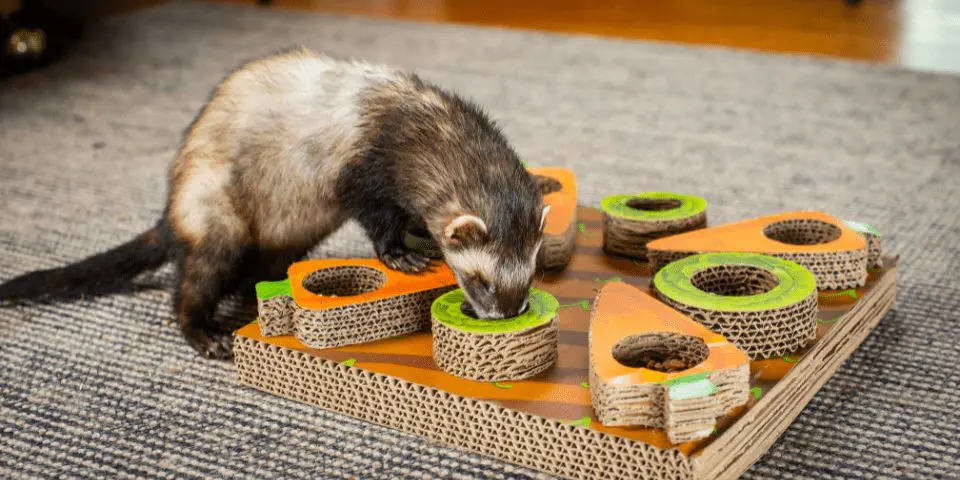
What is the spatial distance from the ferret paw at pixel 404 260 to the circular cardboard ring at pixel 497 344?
0.56 ft

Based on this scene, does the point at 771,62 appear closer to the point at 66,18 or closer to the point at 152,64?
the point at 152,64

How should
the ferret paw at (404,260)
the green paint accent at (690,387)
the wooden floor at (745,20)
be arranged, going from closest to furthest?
the green paint accent at (690,387) → the ferret paw at (404,260) → the wooden floor at (745,20)

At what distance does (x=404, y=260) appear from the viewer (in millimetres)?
1550

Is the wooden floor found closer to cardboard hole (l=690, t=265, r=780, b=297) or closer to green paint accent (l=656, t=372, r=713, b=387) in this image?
cardboard hole (l=690, t=265, r=780, b=297)

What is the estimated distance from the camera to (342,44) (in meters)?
3.40

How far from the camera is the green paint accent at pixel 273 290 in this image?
1.47 metres

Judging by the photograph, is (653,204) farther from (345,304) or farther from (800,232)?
(345,304)

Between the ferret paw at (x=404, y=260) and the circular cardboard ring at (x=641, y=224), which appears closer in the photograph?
the ferret paw at (x=404, y=260)

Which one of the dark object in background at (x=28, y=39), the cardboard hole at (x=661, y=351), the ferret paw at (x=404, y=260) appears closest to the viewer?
the cardboard hole at (x=661, y=351)

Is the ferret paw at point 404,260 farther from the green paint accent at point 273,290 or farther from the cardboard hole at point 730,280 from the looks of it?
the cardboard hole at point 730,280

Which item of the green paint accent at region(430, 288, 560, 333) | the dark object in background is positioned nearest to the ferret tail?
the green paint accent at region(430, 288, 560, 333)

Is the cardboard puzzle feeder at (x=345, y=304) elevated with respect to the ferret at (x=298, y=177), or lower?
lower

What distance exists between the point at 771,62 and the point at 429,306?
6.35 ft

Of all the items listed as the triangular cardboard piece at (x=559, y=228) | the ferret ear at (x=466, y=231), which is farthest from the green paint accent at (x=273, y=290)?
the triangular cardboard piece at (x=559, y=228)
